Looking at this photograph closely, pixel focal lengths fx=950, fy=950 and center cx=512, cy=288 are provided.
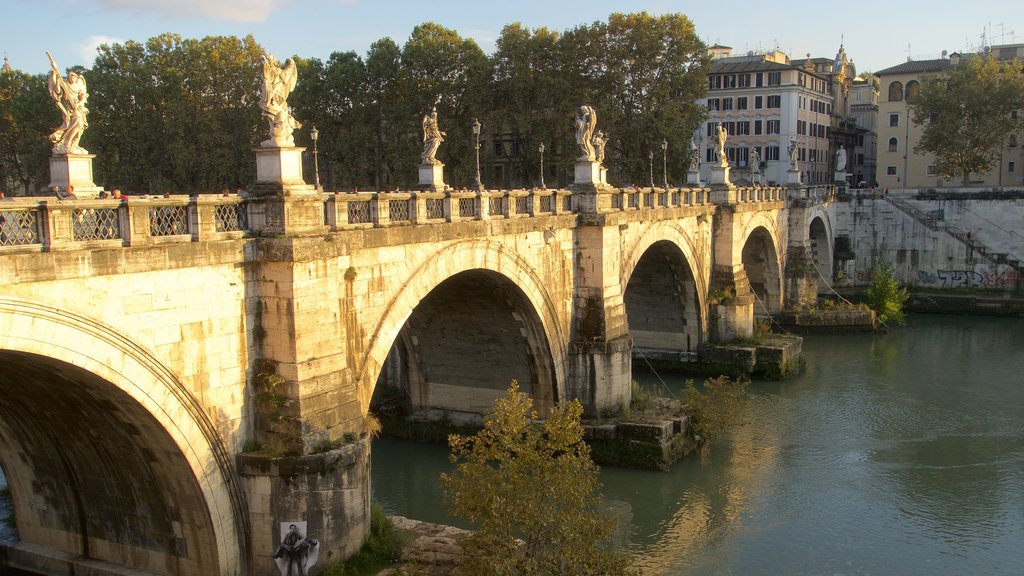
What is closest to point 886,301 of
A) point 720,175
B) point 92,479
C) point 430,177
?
point 720,175

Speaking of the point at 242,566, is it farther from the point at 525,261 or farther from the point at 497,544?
the point at 525,261

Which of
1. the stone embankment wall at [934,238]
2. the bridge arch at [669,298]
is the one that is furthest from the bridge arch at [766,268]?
the stone embankment wall at [934,238]

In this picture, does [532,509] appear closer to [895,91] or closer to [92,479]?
[92,479]

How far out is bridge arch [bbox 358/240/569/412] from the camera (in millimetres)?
19219

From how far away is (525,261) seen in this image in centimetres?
2031

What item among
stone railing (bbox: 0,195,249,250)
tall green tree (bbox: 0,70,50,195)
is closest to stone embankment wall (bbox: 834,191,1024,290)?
tall green tree (bbox: 0,70,50,195)

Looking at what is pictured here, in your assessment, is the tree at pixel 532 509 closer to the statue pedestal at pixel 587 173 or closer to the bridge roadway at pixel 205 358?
the bridge roadway at pixel 205 358

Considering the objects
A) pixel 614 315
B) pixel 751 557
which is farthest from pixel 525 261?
pixel 751 557

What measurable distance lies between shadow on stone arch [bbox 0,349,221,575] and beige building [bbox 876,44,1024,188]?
5819 centimetres

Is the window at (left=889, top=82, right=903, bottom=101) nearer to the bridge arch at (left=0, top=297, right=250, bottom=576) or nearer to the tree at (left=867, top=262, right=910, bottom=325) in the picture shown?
the tree at (left=867, top=262, right=910, bottom=325)

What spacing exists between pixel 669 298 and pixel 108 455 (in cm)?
2112

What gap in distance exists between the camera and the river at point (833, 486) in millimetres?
17484

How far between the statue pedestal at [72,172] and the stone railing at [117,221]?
64cm

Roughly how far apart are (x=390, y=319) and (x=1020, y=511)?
13.7 meters
